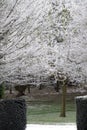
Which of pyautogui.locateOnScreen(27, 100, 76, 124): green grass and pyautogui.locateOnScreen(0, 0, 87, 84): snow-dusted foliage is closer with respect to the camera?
pyautogui.locateOnScreen(0, 0, 87, 84): snow-dusted foliage

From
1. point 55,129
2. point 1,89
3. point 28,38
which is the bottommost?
point 55,129

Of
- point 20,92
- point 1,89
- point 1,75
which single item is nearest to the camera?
point 1,75

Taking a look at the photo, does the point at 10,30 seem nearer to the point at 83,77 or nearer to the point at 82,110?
the point at 82,110

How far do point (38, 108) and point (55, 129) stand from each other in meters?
12.9

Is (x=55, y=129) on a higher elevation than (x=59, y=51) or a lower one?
lower

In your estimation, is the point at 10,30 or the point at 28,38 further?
the point at 28,38

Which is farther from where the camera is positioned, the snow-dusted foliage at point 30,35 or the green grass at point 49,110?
the green grass at point 49,110

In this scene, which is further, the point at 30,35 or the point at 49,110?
the point at 49,110

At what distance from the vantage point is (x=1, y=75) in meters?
13.2

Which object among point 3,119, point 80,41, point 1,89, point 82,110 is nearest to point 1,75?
point 3,119

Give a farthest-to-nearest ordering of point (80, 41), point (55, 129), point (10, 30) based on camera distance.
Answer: point (80, 41) < point (55, 129) < point (10, 30)

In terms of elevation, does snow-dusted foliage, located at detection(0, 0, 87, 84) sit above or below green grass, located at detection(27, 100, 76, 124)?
above

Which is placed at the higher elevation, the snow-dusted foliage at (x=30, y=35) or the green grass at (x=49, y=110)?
the snow-dusted foliage at (x=30, y=35)

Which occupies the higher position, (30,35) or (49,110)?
(30,35)
